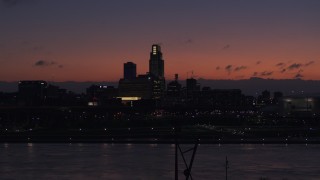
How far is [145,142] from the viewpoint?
111062 millimetres
